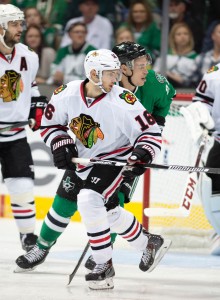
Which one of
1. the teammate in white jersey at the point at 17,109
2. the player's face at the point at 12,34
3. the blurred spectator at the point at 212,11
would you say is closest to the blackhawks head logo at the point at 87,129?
the teammate in white jersey at the point at 17,109

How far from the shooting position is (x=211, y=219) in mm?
4797

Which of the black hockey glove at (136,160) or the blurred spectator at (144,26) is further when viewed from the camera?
the blurred spectator at (144,26)

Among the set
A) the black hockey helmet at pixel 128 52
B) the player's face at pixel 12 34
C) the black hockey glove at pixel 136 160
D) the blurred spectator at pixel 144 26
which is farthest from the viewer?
the blurred spectator at pixel 144 26

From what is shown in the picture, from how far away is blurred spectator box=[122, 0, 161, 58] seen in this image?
660cm

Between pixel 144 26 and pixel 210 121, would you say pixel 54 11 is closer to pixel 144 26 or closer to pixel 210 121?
pixel 144 26

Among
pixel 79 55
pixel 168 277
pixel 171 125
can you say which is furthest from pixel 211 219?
pixel 79 55

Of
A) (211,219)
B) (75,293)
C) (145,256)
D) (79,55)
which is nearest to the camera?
(75,293)

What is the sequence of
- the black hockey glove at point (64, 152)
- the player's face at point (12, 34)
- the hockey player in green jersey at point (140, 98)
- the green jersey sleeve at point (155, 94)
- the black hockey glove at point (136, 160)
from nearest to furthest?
the black hockey glove at point (136, 160)
the black hockey glove at point (64, 152)
the hockey player in green jersey at point (140, 98)
the green jersey sleeve at point (155, 94)
the player's face at point (12, 34)

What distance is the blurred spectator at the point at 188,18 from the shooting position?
648 centimetres

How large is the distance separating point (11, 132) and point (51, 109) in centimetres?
75

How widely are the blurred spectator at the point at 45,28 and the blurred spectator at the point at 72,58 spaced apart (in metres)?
0.17

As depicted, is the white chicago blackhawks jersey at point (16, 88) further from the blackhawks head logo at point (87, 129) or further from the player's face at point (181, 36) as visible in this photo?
the player's face at point (181, 36)

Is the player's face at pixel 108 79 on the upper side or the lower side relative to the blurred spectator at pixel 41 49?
upper

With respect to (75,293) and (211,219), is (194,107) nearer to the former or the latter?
(211,219)
